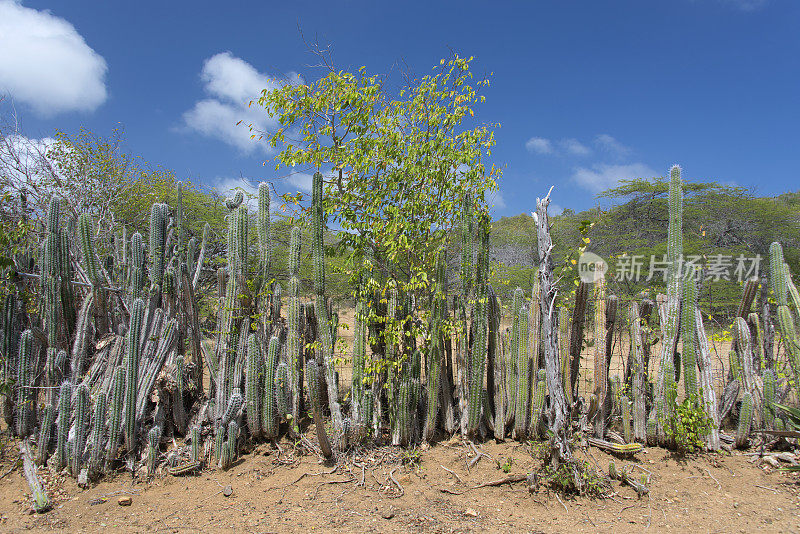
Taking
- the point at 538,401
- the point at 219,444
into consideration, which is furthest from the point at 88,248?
the point at 538,401

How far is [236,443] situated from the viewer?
448 centimetres

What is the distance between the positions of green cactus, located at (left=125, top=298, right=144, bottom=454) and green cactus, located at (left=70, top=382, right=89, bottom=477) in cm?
32

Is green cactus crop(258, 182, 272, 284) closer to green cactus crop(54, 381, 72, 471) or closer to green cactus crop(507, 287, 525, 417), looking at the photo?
green cactus crop(54, 381, 72, 471)

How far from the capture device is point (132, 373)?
4.19 meters

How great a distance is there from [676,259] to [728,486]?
2034mm

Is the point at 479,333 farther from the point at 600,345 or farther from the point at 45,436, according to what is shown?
the point at 45,436

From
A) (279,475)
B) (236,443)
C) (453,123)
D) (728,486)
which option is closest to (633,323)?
(728,486)

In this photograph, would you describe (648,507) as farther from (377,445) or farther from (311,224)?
(311,224)

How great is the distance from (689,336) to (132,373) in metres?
5.20

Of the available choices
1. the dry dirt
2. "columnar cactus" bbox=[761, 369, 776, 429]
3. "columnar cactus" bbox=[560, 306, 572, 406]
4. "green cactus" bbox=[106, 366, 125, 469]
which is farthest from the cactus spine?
"columnar cactus" bbox=[761, 369, 776, 429]

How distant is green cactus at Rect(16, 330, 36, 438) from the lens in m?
4.38

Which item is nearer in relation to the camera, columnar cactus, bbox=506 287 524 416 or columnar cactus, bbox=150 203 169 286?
columnar cactus, bbox=506 287 524 416

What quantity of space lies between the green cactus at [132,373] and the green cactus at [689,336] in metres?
5.07

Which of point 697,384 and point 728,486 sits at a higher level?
point 697,384
